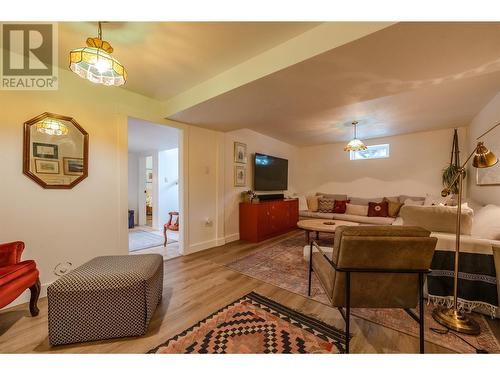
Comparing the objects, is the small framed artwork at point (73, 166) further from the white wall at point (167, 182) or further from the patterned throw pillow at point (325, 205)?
the patterned throw pillow at point (325, 205)

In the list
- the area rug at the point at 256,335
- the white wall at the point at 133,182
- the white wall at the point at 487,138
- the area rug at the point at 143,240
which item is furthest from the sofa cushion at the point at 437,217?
the white wall at the point at 133,182

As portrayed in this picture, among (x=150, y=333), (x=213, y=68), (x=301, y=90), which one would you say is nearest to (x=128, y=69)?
(x=213, y=68)

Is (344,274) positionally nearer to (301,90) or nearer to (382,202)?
(301,90)

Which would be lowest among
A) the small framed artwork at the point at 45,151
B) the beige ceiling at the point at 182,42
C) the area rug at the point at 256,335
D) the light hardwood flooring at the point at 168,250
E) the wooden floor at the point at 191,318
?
the light hardwood flooring at the point at 168,250

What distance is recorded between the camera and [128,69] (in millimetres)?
2113

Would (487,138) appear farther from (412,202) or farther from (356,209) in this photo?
(356,209)

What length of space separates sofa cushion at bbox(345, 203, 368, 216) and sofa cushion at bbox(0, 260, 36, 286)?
17.3ft

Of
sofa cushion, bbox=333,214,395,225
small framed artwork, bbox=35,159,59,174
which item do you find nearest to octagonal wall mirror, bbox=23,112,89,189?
small framed artwork, bbox=35,159,59,174

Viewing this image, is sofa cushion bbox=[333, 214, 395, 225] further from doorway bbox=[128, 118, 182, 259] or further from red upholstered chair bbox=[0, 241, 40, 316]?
red upholstered chair bbox=[0, 241, 40, 316]

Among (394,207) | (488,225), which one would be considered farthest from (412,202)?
(488,225)

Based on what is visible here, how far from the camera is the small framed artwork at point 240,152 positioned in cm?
402

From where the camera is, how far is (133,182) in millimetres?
5848

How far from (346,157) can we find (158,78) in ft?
16.2

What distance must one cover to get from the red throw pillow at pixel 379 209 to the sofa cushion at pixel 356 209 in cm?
13
